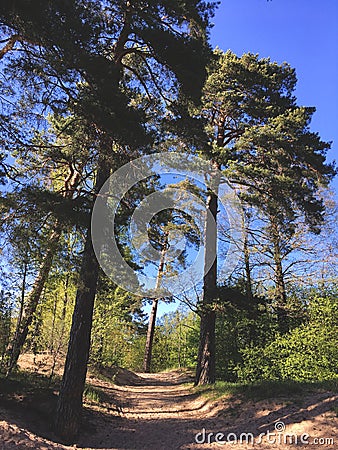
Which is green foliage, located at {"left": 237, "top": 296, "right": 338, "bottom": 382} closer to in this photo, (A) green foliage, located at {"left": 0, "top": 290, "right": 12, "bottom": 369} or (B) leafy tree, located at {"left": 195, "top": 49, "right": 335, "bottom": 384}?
(B) leafy tree, located at {"left": 195, "top": 49, "right": 335, "bottom": 384}

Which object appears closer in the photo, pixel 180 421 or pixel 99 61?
pixel 99 61

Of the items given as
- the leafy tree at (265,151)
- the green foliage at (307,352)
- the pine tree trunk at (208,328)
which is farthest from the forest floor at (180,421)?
the leafy tree at (265,151)

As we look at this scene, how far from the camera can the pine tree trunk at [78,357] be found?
5.57 metres

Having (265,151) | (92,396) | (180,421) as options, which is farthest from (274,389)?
(265,151)

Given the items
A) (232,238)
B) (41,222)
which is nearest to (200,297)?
(232,238)

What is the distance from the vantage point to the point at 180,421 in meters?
7.34

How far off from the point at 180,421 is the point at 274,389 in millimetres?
2177

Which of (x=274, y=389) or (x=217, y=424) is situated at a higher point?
(x=274, y=389)

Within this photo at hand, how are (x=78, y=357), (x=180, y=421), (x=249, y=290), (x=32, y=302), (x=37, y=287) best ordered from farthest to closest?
1. (x=249, y=290)
2. (x=37, y=287)
3. (x=32, y=302)
4. (x=180, y=421)
5. (x=78, y=357)

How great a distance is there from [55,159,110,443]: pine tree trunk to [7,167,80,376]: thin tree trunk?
0.89 metres

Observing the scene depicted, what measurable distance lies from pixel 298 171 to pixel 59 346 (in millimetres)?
8204

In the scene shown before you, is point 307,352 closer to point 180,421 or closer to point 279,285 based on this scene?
point 279,285

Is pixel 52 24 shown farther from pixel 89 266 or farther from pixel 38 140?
pixel 89 266

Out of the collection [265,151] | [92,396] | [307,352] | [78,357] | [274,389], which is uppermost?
[265,151]
